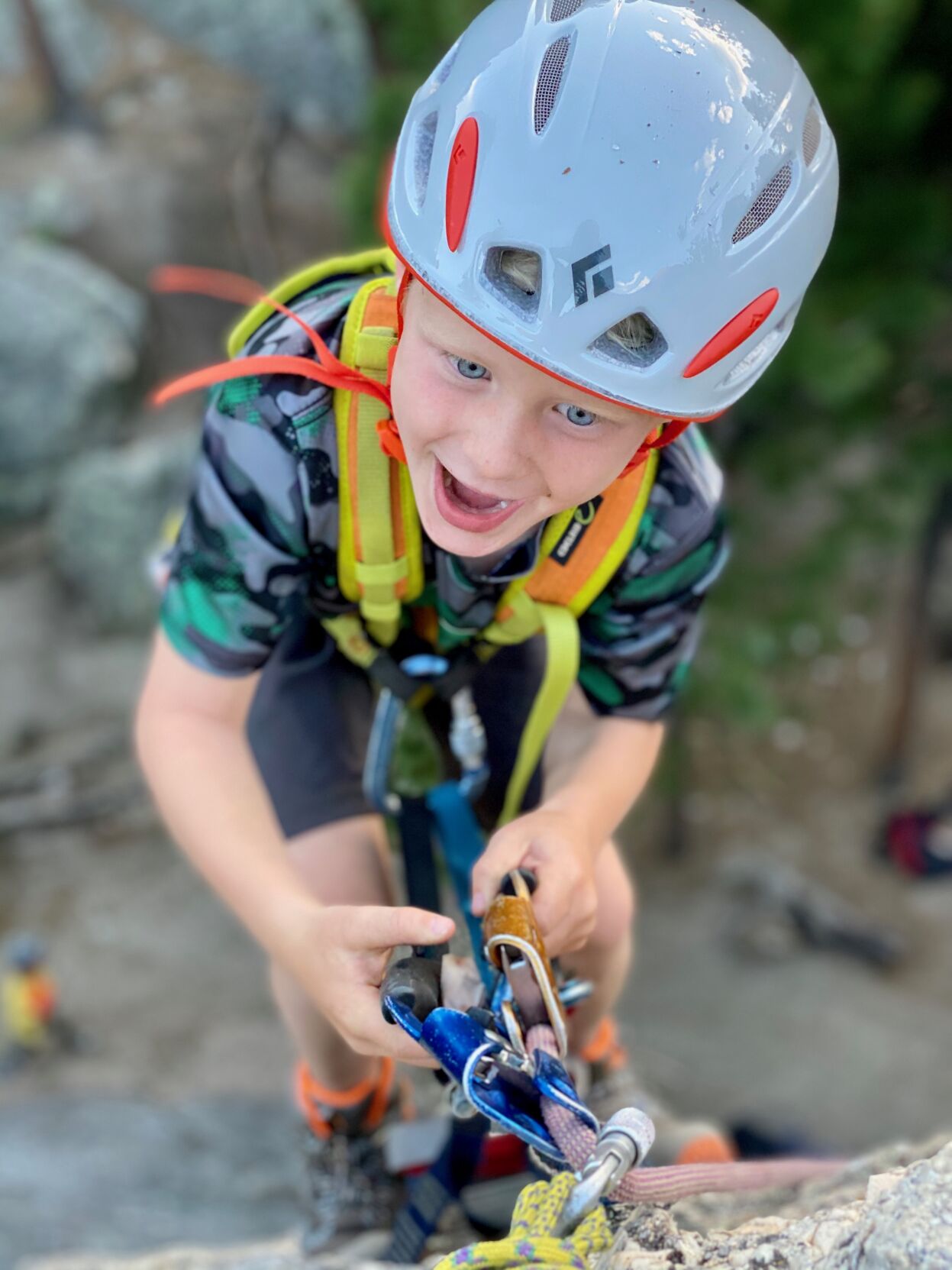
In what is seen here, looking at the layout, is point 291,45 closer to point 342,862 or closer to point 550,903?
point 342,862

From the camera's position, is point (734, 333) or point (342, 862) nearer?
point (734, 333)

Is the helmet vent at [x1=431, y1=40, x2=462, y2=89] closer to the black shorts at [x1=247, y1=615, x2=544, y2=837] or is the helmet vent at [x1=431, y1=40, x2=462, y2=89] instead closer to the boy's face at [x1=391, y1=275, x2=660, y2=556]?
the boy's face at [x1=391, y1=275, x2=660, y2=556]

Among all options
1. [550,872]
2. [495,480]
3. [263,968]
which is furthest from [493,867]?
[263,968]

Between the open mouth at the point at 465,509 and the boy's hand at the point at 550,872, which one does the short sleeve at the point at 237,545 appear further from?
the boy's hand at the point at 550,872

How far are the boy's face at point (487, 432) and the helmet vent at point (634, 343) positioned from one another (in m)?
0.06

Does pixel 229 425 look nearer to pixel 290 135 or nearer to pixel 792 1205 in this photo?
pixel 792 1205

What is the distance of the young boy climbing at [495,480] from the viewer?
52.9 inches

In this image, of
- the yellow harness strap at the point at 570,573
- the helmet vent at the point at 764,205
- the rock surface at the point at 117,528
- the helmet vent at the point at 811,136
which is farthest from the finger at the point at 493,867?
the rock surface at the point at 117,528

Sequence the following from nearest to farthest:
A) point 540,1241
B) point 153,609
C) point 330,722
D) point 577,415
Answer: point 540,1241
point 577,415
point 330,722
point 153,609

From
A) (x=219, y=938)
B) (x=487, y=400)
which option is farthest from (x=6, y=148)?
(x=487, y=400)

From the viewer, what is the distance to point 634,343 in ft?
4.62

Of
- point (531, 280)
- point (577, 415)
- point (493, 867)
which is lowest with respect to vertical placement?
point (493, 867)

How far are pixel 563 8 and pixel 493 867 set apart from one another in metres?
1.10

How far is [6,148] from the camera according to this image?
32.5ft
